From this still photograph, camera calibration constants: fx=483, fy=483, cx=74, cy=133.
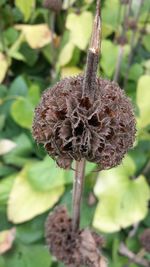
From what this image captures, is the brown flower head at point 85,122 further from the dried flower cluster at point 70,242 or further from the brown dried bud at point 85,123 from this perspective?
the dried flower cluster at point 70,242

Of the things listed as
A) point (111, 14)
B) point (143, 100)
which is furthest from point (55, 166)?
point (111, 14)

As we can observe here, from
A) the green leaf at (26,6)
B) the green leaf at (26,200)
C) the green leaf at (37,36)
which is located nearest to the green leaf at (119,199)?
the green leaf at (26,200)

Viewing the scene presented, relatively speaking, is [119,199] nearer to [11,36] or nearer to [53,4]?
[53,4]

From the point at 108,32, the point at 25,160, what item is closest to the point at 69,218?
the point at 25,160

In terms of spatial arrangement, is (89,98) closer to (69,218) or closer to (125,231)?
(69,218)

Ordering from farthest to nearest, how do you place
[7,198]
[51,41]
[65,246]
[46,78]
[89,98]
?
[46,78]
[51,41]
[7,198]
[65,246]
[89,98]

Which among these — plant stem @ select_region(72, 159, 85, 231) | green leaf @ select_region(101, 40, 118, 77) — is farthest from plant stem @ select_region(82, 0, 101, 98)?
green leaf @ select_region(101, 40, 118, 77)
